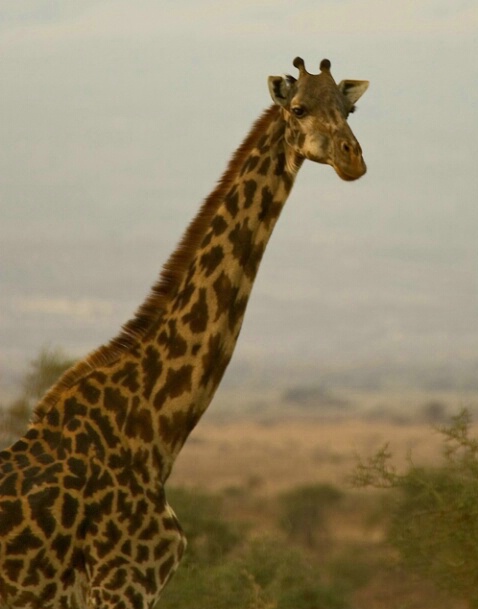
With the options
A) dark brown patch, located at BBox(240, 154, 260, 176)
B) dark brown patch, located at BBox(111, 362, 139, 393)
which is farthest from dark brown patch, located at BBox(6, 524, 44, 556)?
dark brown patch, located at BBox(240, 154, 260, 176)

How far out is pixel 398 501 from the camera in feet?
64.5

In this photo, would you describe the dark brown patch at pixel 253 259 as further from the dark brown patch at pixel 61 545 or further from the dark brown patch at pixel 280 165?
the dark brown patch at pixel 61 545

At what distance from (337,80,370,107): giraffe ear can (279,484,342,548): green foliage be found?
715 inches

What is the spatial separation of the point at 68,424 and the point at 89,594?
3.53ft

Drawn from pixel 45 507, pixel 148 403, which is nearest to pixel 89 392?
pixel 148 403

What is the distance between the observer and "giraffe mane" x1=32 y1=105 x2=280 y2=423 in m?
9.02

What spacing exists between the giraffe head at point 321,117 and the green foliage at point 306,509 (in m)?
18.4

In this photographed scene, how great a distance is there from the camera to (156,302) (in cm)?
916

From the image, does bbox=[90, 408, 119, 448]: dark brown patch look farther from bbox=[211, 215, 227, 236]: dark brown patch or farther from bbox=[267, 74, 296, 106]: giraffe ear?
bbox=[267, 74, 296, 106]: giraffe ear

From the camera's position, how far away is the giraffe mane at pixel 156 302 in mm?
9023

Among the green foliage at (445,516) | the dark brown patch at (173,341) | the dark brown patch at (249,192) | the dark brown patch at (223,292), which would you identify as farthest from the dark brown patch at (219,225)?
the green foliage at (445,516)

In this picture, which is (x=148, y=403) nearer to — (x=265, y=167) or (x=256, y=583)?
(x=265, y=167)

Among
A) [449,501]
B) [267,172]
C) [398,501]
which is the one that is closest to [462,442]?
[449,501]

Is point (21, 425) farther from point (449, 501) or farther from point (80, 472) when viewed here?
point (80, 472)
